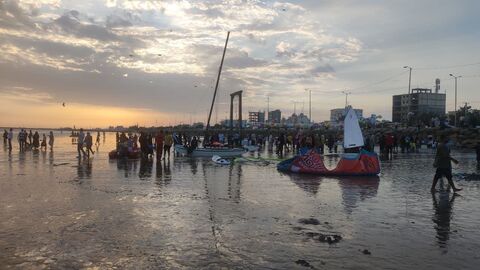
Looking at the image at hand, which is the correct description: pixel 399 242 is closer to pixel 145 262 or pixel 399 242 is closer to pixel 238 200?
pixel 145 262

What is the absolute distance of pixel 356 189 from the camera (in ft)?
47.7

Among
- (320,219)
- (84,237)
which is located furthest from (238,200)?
(84,237)

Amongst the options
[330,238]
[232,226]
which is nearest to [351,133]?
[232,226]

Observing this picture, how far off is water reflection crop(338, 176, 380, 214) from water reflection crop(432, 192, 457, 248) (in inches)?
70.3

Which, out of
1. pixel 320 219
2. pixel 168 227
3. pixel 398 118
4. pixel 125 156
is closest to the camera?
pixel 168 227

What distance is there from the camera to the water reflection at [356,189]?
11.8 meters

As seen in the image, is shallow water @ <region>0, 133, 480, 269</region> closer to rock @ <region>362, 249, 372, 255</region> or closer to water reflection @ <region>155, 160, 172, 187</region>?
rock @ <region>362, 249, 372, 255</region>

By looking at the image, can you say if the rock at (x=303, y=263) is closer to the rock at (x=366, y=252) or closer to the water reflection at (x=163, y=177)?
the rock at (x=366, y=252)

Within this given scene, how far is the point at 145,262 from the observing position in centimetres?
641

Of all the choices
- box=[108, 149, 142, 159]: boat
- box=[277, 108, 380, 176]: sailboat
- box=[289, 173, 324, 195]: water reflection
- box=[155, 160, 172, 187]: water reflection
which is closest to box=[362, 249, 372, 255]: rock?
box=[289, 173, 324, 195]: water reflection

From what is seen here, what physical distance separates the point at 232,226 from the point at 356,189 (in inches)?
274

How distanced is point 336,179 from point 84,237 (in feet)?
37.9

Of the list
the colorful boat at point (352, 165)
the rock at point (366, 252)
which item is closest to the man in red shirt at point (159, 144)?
the colorful boat at point (352, 165)

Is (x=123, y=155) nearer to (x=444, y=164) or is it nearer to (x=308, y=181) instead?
(x=308, y=181)
